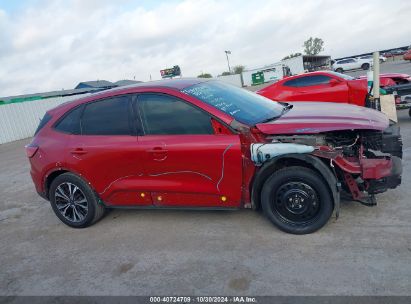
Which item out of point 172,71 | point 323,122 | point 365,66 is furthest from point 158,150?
point 172,71

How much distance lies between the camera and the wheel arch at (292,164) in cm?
354

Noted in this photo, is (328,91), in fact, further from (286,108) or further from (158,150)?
(158,150)

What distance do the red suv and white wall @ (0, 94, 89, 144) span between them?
53.6ft

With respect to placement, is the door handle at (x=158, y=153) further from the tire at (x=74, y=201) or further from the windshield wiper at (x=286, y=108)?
the windshield wiper at (x=286, y=108)

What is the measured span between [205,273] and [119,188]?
5.39 feet

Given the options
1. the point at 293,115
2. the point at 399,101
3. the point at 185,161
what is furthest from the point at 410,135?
the point at 185,161

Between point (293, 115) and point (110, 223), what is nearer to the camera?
point (293, 115)

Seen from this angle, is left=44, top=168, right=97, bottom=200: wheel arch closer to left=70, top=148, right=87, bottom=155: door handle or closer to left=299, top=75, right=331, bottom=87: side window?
left=70, top=148, right=87, bottom=155: door handle

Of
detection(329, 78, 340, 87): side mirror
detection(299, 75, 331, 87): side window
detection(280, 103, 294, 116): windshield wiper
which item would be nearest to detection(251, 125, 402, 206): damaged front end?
detection(280, 103, 294, 116): windshield wiper

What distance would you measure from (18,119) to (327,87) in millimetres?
16697

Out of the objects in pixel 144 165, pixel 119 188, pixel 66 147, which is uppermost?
pixel 66 147

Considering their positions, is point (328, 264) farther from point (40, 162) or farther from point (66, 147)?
point (40, 162)

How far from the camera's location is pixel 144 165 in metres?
4.15

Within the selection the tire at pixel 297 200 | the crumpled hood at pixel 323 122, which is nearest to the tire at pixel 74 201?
the tire at pixel 297 200
